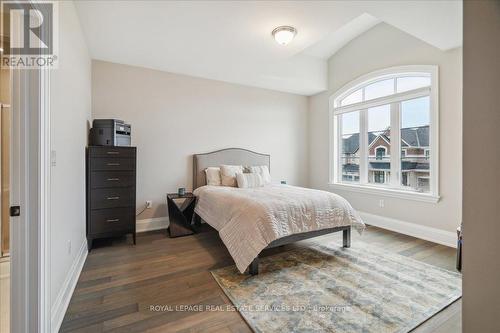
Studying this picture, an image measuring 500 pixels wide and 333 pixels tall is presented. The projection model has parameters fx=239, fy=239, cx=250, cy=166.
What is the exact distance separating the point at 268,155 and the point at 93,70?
3.22 meters

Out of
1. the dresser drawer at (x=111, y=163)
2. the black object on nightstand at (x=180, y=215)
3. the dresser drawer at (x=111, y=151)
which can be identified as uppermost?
the dresser drawer at (x=111, y=151)

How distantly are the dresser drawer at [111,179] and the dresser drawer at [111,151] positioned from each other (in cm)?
21

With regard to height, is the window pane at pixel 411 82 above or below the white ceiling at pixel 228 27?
below

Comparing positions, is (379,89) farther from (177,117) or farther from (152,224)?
(152,224)

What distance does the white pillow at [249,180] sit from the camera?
3.83m

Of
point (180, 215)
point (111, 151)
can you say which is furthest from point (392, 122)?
point (111, 151)

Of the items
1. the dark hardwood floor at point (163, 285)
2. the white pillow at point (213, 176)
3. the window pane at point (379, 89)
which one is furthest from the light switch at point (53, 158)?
the window pane at point (379, 89)

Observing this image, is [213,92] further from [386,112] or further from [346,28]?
[386,112]

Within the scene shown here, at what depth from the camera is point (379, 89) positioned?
13.4 ft

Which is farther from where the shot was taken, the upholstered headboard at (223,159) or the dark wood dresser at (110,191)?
the upholstered headboard at (223,159)

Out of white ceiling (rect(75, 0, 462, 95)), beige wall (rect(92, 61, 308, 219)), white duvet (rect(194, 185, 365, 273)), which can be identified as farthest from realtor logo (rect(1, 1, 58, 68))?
beige wall (rect(92, 61, 308, 219))

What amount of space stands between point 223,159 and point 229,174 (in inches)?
17.7

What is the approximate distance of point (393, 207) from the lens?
380cm

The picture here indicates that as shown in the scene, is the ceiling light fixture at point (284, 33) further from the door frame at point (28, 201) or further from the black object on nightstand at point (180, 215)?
the black object on nightstand at point (180, 215)
